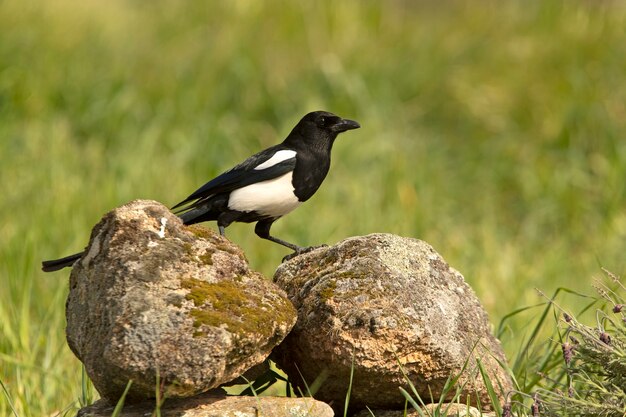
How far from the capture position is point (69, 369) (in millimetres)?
5012

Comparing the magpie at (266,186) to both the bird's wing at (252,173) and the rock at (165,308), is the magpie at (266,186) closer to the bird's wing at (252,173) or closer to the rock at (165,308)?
the bird's wing at (252,173)

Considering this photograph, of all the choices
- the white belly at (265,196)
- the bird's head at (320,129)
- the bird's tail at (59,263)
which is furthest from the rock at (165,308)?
the bird's head at (320,129)

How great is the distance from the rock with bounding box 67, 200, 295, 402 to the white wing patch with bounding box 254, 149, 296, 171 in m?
1.09

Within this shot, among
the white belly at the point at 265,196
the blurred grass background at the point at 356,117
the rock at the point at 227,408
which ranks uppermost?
the blurred grass background at the point at 356,117

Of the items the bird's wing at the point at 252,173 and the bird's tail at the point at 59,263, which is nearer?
the bird's tail at the point at 59,263

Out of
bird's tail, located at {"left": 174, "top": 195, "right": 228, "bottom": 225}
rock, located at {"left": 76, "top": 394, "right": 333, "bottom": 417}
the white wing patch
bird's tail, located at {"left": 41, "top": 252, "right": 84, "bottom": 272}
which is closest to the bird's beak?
the white wing patch

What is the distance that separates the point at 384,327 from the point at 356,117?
256 inches

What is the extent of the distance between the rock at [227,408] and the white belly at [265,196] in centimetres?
129

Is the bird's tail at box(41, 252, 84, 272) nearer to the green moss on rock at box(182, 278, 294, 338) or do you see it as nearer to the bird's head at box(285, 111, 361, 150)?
the green moss on rock at box(182, 278, 294, 338)

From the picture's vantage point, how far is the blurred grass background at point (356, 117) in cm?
779

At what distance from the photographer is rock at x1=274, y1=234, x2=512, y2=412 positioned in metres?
3.36

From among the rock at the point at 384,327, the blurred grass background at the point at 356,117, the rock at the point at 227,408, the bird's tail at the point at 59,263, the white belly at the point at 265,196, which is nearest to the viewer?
the rock at the point at 227,408

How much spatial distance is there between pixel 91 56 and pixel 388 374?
738 cm

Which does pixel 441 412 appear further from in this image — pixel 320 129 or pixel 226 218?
pixel 320 129
